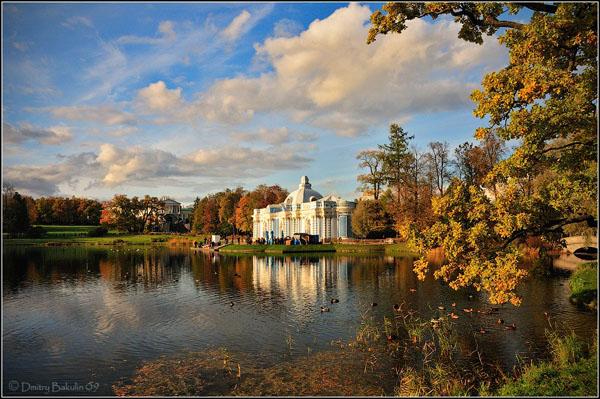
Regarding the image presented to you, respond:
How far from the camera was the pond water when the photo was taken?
45.0 feet

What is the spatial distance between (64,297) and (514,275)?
23.1 m

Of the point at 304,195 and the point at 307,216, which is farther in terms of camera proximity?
the point at 304,195

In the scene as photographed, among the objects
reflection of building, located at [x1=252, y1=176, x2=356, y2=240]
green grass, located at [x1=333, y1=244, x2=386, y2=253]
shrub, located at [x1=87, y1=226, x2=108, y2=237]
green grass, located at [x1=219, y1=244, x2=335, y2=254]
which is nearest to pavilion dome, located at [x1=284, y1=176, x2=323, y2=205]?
reflection of building, located at [x1=252, y1=176, x2=356, y2=240]

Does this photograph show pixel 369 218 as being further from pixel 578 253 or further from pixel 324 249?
pixel 578 253

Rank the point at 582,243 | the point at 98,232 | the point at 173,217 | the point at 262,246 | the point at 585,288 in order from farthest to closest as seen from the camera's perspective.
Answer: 1. the point at 173,217
2. the point at 98,232
3. the point at 262,246
4. the point at 582,243
5. the point at 585,288

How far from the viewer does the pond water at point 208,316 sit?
13.7 metres

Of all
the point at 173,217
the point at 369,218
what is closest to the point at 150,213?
the point at 173,217

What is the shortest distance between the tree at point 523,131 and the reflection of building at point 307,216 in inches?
2461

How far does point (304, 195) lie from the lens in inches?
3332

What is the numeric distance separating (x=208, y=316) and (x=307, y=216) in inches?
2281

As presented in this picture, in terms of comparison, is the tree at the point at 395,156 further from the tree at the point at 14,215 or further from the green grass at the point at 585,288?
the tree at the point at 14,215

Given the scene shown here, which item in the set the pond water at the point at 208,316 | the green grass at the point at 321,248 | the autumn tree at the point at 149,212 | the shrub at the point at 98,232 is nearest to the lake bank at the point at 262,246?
the green grass at the point at 321,248

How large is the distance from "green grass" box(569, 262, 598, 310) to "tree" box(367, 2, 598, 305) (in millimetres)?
11776

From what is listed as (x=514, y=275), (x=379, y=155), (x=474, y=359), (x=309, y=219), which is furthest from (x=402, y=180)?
(x=514, y=275)
